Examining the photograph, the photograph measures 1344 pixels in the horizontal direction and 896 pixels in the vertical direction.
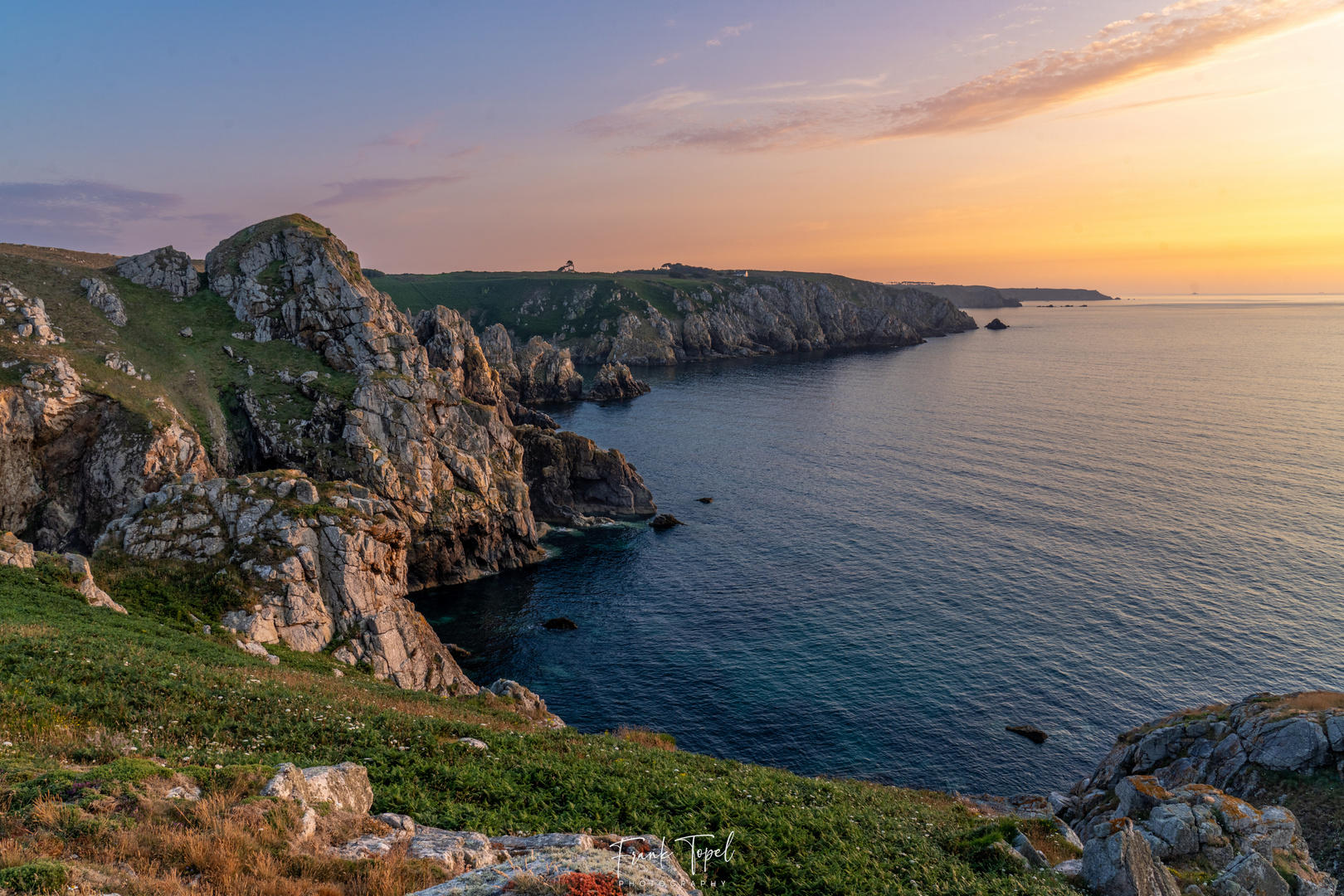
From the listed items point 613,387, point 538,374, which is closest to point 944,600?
point 613,387

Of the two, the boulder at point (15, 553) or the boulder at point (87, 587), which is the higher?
the boulder at point (15, 553)

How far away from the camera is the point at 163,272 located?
7969cm

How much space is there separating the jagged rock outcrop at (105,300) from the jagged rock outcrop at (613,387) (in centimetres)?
12177

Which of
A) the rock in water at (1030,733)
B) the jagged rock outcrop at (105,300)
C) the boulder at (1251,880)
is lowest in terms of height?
the rock in water at (1030,733)

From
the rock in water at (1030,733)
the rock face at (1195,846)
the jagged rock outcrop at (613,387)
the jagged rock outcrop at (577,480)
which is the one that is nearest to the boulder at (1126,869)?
the rock face at (1195,846)

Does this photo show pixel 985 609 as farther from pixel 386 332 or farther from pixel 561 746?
pixel 386 332

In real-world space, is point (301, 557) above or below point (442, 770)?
below

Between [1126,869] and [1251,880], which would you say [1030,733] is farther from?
[1126,869]

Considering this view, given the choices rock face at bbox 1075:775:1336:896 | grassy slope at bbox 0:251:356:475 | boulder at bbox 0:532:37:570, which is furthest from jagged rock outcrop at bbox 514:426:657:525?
rock face at bbox 1075:775:1336:896

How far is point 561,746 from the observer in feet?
79.1

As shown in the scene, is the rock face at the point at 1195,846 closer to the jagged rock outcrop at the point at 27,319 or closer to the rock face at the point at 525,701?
the rock face at the point at 525,701

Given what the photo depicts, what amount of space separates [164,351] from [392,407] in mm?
Answer: 24147

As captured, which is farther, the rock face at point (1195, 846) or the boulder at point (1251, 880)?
the boulder at point (1251, 880)

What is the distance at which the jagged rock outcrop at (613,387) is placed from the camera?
189250mm
